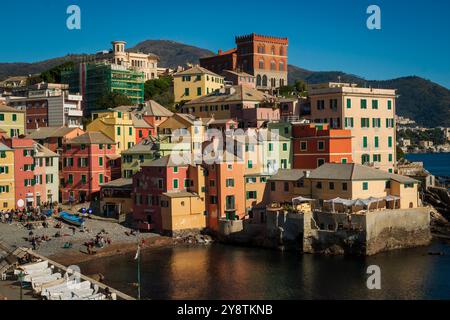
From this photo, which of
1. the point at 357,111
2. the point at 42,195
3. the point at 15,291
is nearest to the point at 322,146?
the point at 357,111

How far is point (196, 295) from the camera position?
1953 inches

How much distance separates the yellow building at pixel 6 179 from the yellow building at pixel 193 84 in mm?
46609

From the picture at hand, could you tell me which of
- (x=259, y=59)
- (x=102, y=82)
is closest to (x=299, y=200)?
(x=102, y=82)

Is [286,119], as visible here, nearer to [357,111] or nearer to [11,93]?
[357,111]

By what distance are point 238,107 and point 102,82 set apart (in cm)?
3562

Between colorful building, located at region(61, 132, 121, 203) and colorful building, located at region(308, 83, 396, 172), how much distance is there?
29659 mm

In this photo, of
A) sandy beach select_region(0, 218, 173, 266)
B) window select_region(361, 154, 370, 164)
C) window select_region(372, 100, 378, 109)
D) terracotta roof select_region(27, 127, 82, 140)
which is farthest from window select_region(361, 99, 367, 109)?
terracotta roof select_region(27, 127, 82, 140)

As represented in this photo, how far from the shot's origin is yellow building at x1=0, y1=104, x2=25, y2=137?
295ft

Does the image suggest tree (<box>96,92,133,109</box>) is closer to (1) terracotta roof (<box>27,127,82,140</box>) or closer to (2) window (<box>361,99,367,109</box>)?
(1) terracotta roof (<box>27,127,82,140</box>)

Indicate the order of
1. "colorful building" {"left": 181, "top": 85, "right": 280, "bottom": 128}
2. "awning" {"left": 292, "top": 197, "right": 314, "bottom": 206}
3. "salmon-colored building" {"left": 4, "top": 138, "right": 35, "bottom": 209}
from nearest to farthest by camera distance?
1. "awning" {"left": 292, "top": 197, "right": 314, "bottom": 206}
2. "salmon-colored building" {"left": 4, "top": 138, "right": 35, "bottom": 209}
3. "colorful building" {"left": 181, "top": 85, "right": 280, "bottom": 128}

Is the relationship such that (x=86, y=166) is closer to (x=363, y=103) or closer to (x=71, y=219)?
(x=71, y=219)

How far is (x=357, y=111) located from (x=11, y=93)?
83.8m

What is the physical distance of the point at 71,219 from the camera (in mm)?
75000
